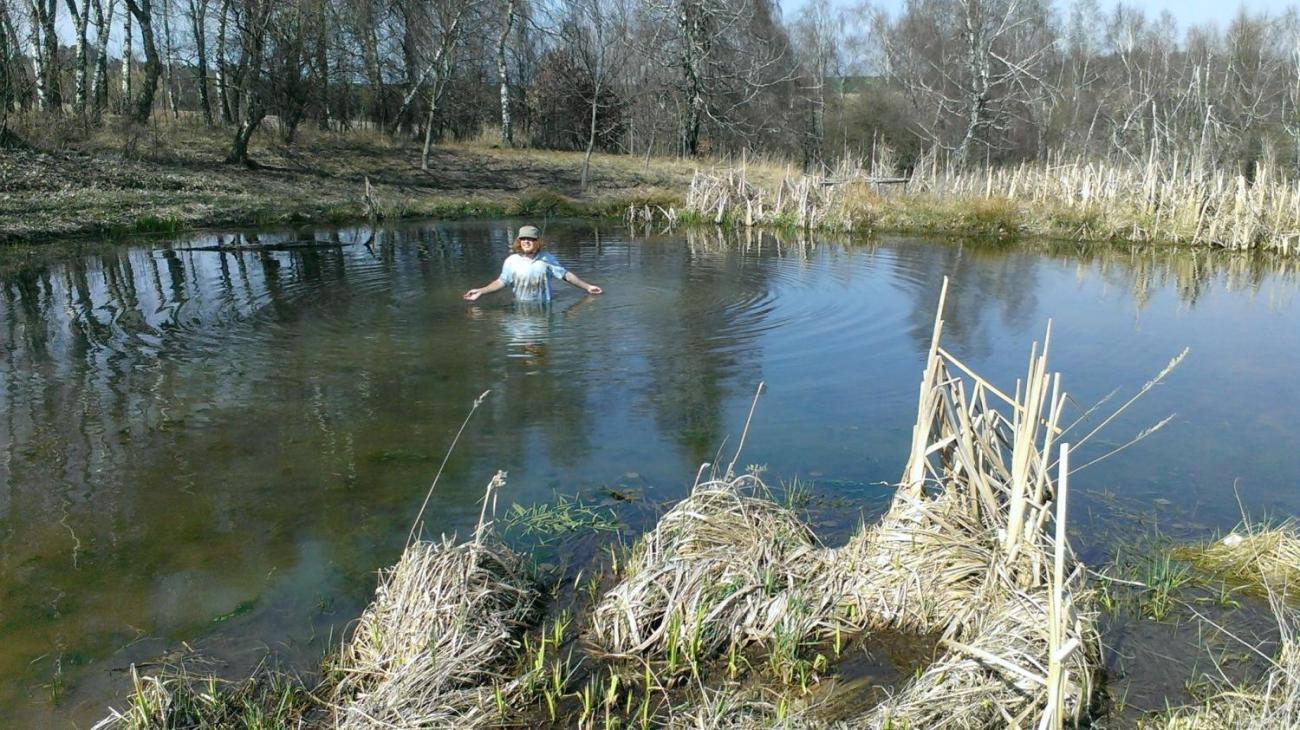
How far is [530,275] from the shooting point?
11.4 meters

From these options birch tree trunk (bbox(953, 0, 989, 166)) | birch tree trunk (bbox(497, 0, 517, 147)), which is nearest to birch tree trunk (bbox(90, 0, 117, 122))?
birch tree trunk (bbox(497, 0, 517, 147))

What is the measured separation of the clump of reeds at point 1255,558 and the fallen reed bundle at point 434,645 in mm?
3643

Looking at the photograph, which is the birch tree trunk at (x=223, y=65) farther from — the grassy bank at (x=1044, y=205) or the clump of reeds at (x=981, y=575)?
the clump of reeds at (x=981, y=575)

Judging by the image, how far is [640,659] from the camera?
421 centimetres

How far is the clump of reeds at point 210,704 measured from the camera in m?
3.55

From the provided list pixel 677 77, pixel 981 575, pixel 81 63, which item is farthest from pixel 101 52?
pixel 981 575

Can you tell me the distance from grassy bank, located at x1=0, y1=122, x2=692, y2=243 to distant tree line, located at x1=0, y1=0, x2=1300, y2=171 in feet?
3.98

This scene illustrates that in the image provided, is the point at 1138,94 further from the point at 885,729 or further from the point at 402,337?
the point at 885,729

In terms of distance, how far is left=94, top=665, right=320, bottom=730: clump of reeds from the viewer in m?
3.55

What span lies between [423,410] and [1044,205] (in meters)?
17.5

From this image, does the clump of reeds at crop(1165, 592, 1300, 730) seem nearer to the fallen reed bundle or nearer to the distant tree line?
the fallen reed bundle

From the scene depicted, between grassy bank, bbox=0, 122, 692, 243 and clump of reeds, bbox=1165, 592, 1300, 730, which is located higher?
grassy bank, bbox=0, 122, 692, 243

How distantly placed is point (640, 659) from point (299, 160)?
26.9 metres

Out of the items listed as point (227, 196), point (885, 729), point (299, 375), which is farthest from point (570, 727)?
point (227, 196)
